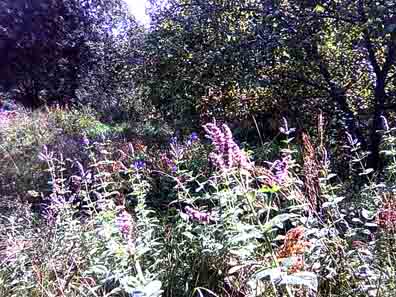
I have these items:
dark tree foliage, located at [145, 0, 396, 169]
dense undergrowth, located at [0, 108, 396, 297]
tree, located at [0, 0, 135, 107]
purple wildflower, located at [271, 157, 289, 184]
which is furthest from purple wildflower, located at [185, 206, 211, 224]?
tree, located at [0, 0, 135, 107]

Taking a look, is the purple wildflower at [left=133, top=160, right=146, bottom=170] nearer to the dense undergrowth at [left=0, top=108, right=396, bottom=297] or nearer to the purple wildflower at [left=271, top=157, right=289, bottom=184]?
the dense undergrowth at [left=0, top=108, right=396, bottom=297]

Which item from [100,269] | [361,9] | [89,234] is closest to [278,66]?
[361,9]

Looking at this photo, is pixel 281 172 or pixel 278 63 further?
pixel 278 63

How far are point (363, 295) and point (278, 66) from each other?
10.7ft

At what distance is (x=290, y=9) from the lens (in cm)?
437

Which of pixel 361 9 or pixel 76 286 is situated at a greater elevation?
pixel 361 9

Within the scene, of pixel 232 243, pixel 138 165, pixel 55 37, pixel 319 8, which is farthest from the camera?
pixel 55 37

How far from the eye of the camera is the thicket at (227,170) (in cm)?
186

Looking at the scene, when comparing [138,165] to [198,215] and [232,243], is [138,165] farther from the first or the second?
[232,243]

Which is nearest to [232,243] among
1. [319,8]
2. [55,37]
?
[319,8]

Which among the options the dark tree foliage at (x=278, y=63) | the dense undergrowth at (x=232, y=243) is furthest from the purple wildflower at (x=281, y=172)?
the dark tree foliage at (x=278, y=63)

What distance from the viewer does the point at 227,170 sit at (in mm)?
1659

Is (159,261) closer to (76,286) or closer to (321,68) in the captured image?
(76,286)

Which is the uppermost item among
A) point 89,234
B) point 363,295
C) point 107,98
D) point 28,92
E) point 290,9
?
point 28,92
